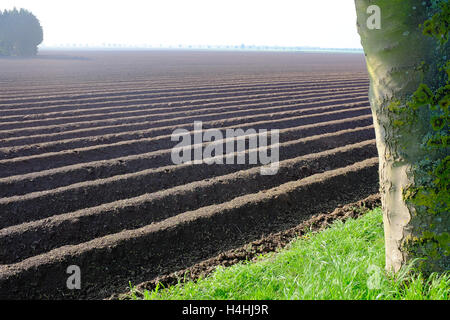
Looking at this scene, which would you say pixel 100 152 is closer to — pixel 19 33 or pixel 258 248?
pixel 258 248

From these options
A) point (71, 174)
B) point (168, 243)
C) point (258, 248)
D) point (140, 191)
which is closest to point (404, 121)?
point (258, 248)

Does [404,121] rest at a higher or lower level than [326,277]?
higher

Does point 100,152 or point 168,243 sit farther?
point 100,152

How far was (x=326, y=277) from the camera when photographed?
2361 millimetres

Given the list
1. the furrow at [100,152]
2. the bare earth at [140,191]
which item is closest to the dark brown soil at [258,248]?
the bare earth at [140,191]

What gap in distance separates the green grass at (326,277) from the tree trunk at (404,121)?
156 mm

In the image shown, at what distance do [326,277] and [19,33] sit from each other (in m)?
51.4

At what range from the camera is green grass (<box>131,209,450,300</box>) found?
2.13m

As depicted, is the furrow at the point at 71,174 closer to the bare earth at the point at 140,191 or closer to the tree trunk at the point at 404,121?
the bare earth at the point at 140,191

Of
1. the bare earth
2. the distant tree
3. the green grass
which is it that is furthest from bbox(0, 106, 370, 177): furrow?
the distant tree

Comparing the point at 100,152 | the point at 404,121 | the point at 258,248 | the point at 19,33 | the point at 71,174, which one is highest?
the point at 19,33

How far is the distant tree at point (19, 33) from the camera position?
4300 centimetres

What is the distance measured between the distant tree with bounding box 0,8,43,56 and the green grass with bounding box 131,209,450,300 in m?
49.2

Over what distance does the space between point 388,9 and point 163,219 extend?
308 cm
